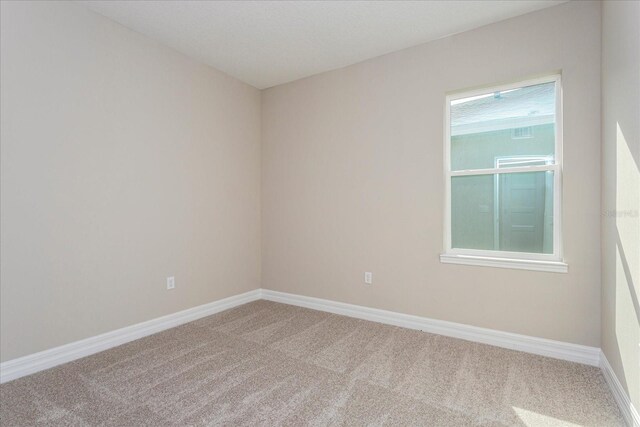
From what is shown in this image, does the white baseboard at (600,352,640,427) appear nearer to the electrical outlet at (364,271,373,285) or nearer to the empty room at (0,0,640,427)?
the empty room at (0,0,640,427)

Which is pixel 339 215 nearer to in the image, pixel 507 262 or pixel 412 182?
pixel 412 182

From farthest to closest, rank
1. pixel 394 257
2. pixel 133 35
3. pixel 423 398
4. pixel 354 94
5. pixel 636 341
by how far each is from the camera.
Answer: pixel 354 94 < pixel 394 257 < pixel 133 35 < pixel 423 398 < pixel 636 341

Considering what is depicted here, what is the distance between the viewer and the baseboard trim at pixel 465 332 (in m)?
2.44

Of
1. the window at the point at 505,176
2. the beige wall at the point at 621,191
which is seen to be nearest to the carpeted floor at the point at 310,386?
the beige wall at the point at 621,191

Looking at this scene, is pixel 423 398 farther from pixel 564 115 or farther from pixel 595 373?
pixel 564 115

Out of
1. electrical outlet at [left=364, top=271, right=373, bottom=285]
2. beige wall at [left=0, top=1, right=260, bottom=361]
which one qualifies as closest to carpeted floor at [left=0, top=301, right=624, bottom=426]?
beige wall at [left=0, top=1, right=260, bottom=361]

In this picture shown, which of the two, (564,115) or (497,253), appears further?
(497,253)

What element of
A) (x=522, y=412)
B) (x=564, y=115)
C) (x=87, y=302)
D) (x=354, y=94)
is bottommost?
(x=522, y=412)

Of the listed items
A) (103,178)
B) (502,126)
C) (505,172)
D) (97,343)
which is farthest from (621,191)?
(97,343)

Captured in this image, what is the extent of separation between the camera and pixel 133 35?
9.41 ft

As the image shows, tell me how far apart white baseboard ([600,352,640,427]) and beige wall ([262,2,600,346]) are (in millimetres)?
232

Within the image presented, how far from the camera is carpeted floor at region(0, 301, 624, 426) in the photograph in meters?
1.80

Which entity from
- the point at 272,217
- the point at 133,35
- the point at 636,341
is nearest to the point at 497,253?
the point at 636,341

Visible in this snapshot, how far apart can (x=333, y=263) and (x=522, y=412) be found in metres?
2.16
